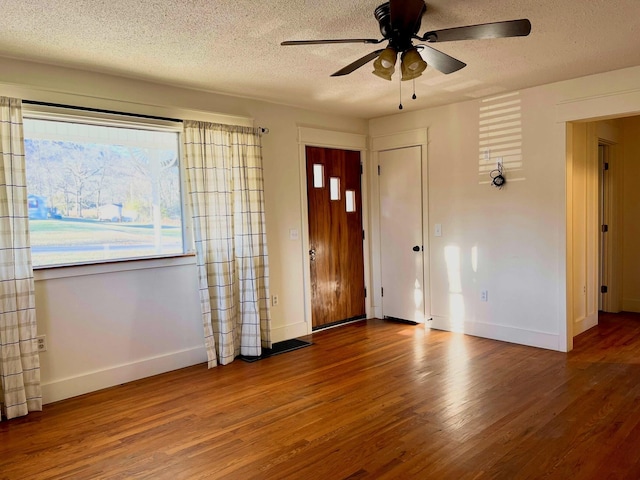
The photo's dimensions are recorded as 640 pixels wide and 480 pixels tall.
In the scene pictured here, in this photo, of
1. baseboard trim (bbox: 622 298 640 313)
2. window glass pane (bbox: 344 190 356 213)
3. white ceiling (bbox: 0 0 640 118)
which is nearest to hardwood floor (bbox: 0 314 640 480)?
baseboard trim (bbox: 622 298 640 313)

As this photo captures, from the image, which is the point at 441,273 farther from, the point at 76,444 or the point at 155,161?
the point at 76,444

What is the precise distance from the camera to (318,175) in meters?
5.18

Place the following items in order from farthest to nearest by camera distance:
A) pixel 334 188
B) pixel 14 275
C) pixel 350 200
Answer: pixel 350 200
pixel 334 188
pixel 14 275

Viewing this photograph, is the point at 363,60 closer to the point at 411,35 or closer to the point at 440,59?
the point at 411,35

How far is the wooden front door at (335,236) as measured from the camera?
5188 millimetres

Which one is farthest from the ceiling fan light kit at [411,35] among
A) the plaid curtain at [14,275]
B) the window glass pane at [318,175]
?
the window glass pane at [318,175]

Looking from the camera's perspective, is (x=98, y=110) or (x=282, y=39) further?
(x=98, y=110)

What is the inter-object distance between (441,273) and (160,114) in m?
3.27

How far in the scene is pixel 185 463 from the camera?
2.55 meters

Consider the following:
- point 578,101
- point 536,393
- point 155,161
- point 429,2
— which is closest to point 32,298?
point 155,161

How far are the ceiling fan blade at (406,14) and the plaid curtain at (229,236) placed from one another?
7.34ft

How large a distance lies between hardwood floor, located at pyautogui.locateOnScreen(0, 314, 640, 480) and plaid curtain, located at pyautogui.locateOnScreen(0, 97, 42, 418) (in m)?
0.25

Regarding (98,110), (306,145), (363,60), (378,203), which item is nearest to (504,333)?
(378,203)

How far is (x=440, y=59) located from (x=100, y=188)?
2.73 meters
